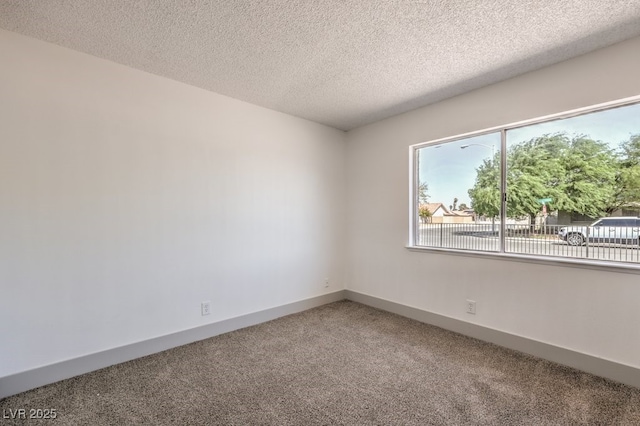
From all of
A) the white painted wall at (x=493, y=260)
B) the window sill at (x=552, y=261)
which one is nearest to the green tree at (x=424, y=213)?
the white painted wall at (x=493, y=260)

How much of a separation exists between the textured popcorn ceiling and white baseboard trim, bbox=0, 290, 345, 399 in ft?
7.66

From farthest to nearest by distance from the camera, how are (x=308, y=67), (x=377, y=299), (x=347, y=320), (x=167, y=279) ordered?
(x=377, y=299) → (x=347, y=320) → (x=167, y=279) → (x=308, y=67)

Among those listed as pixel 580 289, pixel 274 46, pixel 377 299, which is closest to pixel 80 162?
pixel 274 46

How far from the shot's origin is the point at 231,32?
1980 mm

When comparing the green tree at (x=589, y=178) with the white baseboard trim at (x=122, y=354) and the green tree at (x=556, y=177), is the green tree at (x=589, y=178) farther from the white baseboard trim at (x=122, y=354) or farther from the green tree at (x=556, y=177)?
the white baseboard trim at (x=122, y=354)

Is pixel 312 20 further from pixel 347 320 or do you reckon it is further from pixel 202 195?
pixel 347 320

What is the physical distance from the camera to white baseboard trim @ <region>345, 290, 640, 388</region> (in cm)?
206

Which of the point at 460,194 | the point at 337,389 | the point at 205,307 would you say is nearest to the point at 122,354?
the point at 205,307

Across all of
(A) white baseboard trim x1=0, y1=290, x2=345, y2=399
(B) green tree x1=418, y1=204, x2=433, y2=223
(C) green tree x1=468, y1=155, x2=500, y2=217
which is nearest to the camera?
(A) white baseboard trim x1=0, y1=290, x2=345, y2=399

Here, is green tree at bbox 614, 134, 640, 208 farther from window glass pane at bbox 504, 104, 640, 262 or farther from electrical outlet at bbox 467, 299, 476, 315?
electrical outlet at bbox 467, 299, 476, 315

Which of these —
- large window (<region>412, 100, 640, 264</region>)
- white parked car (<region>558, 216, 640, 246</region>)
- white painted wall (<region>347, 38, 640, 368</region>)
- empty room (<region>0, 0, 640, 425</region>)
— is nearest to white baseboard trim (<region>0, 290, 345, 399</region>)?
empty room (<region>0, 0, 640, 425</region>)

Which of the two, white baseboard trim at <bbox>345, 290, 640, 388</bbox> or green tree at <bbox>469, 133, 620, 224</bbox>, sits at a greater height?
green tree at <bbox>469, 133, 620, 224</bbox>

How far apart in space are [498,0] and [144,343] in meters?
3.54

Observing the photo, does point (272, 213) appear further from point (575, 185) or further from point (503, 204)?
point (575, 185)
